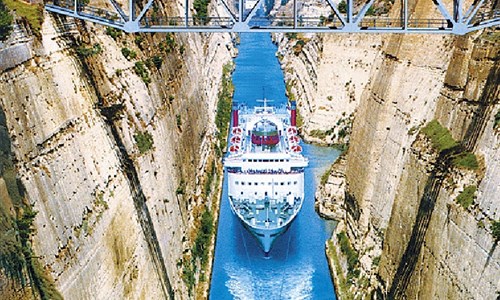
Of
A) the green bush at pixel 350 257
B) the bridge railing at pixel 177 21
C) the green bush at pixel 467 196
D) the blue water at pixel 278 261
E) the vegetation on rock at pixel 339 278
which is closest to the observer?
the bridge railing at pixel 177 21

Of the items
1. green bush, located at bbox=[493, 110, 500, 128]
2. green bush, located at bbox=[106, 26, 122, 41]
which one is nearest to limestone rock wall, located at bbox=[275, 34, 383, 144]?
green bush, located at bbox=[106, 26, 122, 41]

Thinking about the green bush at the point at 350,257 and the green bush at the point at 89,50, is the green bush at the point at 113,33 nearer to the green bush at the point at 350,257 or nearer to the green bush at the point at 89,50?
the green bush at the point at 89,50

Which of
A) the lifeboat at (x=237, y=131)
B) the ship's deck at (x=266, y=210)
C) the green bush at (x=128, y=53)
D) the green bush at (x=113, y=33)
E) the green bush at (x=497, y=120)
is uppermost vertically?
the green bush at (x=113, y=33)

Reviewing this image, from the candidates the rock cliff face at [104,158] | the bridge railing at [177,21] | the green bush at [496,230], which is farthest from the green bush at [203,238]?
the green bush at [496,230]

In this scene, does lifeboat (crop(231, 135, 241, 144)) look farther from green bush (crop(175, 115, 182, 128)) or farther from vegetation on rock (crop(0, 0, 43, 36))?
vegetation on rock (crop(0, 0, 43, 36))

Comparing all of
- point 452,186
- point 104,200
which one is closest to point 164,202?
point 104,200
